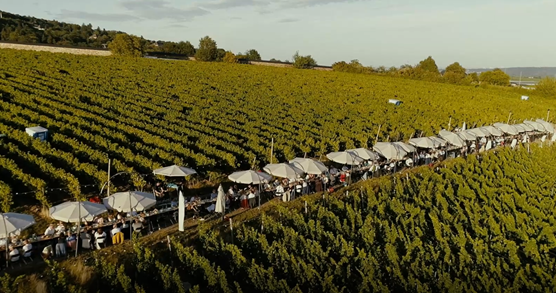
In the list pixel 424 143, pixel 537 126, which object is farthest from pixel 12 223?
pixel 537 126

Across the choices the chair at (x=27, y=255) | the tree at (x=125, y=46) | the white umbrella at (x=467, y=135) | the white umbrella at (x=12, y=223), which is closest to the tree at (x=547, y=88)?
the white umbrella at (x=467, y=135)

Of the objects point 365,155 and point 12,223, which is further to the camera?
point 365,155

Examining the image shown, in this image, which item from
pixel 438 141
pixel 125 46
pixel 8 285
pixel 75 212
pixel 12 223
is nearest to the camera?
pixel 8 285

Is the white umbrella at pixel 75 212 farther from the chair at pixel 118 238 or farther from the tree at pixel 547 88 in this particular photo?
the tree at pixel 547 88

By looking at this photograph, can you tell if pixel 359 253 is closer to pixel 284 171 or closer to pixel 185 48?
pixel 284 171

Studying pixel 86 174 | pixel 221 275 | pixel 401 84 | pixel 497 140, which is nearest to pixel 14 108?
pixel 86 174

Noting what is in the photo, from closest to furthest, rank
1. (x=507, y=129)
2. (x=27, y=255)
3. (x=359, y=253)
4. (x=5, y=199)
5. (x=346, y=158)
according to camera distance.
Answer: (x=359, y=253)
(x=27, y=255)
(x=5, y=199)
(x=346, y=158)
(x=507, y=129)
